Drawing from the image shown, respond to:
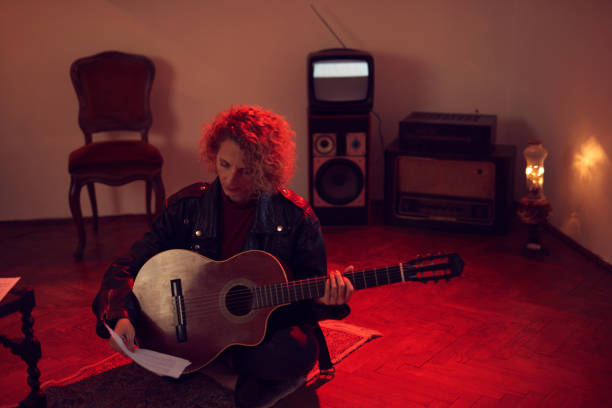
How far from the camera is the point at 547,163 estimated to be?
3840 mm

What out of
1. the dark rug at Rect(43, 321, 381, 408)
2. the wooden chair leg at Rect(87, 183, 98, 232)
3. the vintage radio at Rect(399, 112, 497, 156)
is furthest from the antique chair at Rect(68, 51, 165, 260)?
the vintage radio at Rect(399, 112, 497, 156)

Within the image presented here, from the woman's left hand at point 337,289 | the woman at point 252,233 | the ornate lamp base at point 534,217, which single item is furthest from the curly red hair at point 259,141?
the ornate lamp base at point 534,217

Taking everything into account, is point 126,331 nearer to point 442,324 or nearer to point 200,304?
point 200,304

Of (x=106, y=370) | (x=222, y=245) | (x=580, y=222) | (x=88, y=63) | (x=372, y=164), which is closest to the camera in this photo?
(x=222, y=245)

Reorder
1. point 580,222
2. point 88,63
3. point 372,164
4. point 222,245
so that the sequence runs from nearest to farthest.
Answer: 1. point 222,245
2. point 580,222
3. point 88,63
4. point 372,164

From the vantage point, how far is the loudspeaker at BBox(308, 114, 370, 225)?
3.86 metres

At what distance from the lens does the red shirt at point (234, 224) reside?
2.10 meters

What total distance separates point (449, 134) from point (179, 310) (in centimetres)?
230

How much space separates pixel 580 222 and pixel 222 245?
222cm

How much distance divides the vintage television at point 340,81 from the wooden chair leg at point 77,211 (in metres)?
1.39

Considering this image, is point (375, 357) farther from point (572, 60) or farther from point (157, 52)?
point (157, 52)

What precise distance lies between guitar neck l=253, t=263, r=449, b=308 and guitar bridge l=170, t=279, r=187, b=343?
22 cm

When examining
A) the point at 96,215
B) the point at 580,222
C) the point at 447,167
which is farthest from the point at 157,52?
the point at 580,222

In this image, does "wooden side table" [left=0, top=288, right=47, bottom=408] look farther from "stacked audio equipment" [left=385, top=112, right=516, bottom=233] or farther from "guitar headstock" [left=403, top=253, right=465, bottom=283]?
"stacked audio equipment" [left=385, top=112, right=516, bottom=233]
